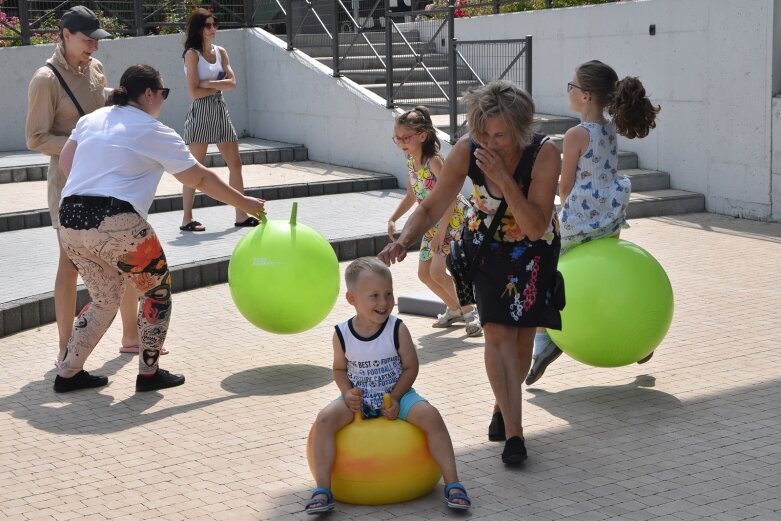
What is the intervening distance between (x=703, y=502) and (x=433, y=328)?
3.62 metres

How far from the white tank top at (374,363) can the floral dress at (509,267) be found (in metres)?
0.55

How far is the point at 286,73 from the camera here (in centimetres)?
1645

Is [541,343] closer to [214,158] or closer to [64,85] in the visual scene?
[64,85]

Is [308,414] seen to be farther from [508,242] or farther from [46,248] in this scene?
[46,248]

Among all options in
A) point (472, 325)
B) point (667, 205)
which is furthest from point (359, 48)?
point (472, 325)

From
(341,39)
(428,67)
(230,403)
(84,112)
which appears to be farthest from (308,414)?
(341,39)

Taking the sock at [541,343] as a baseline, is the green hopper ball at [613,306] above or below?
above

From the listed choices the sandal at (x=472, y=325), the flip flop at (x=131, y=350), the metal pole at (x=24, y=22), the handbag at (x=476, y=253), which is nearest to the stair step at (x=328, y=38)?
the metal pole at (x=24, y=22)

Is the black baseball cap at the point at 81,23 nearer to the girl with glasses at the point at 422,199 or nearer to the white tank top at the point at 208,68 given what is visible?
the girl with glasses at the point at 422,199

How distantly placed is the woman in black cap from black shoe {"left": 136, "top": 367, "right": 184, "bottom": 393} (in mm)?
631

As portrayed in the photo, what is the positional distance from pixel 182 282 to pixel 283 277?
9.31 feet

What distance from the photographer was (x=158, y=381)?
22.2ft

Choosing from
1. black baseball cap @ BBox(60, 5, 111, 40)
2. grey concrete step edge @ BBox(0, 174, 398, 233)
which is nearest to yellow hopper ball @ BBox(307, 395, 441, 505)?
black baseball cap @ BBox(60, 5, 111, 40)

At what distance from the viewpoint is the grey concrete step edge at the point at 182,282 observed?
8133mm
